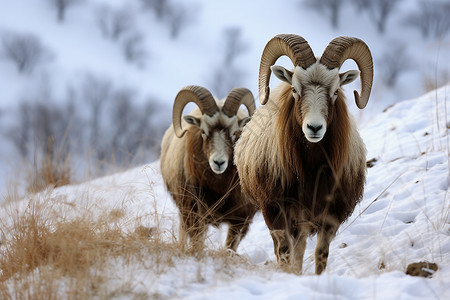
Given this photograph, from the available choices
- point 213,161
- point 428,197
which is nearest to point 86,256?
point 213,161


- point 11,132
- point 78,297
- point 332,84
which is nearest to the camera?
point 78,297

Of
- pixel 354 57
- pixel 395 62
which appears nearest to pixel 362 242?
pixel 354 57

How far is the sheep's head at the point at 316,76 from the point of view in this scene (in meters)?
4.43

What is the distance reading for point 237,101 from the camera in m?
7.18

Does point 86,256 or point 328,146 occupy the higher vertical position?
point 328,146

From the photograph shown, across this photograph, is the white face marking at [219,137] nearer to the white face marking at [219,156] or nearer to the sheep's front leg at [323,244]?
the white face marking at [219,156]

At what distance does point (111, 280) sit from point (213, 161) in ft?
10.9

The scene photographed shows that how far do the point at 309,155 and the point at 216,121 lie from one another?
2452 millimetres

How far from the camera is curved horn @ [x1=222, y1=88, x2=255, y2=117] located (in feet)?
23.2

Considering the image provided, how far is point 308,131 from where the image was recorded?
4.33 m

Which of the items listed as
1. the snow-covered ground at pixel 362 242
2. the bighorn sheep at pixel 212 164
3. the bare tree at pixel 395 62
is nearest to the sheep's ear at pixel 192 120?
the bighorn sheep at pixel 212 164

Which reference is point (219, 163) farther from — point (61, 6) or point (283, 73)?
point (61, 6)

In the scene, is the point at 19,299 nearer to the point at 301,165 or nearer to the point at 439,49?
the point at 301,165

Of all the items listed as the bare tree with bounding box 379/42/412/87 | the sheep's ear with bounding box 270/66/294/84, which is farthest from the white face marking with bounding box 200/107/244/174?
the bare tree with bounding box 379/42/412/87
